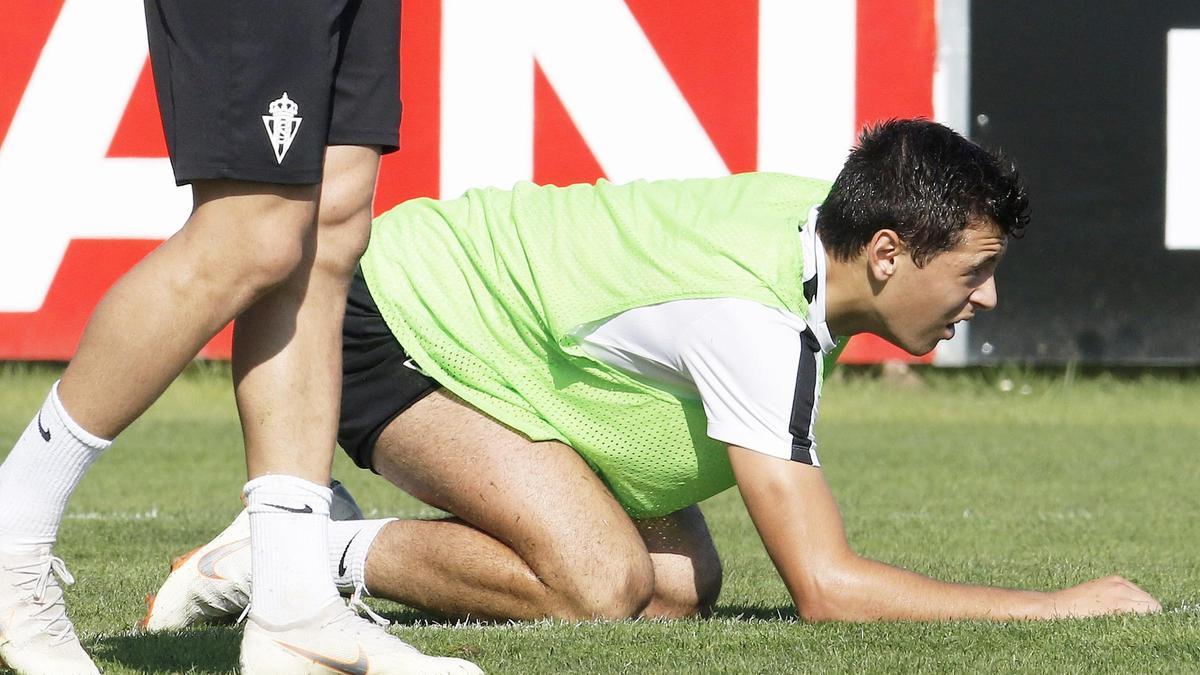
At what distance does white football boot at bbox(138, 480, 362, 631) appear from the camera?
9.87 feet

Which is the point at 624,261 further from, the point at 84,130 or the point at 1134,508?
the point at 84,130

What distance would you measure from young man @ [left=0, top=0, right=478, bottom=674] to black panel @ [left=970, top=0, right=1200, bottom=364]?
4969 mm

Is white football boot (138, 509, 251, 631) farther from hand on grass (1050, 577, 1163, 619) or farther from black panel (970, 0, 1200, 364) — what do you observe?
black panel (970, 0, 1200, 364)

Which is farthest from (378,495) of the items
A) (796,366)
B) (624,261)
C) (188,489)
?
(796,366)

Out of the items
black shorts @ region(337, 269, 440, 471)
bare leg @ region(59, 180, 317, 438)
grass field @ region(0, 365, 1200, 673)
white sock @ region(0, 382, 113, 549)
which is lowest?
grass field @ region(0, 365, 1200, 673)

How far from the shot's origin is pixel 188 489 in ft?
17.1

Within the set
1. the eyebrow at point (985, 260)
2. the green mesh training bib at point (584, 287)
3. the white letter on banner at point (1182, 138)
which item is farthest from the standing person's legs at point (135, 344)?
the white letter on banner at point (1182, 138)

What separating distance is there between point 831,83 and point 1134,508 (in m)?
2.82

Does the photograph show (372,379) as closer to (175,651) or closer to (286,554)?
(175,651)

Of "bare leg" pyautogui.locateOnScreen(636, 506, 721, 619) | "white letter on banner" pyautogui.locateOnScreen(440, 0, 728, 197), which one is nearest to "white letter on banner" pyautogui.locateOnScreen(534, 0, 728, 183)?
A: "white letter on banner" pyautogui.locateOnScreen(440, 0, 728, 197)

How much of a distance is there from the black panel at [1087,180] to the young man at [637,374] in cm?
391

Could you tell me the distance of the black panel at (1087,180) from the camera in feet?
22.7

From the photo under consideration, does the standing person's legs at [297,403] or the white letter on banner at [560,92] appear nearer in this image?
the standing person's legs at [297,403]

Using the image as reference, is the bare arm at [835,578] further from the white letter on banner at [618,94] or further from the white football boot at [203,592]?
the white letter on banner at [618,94]
